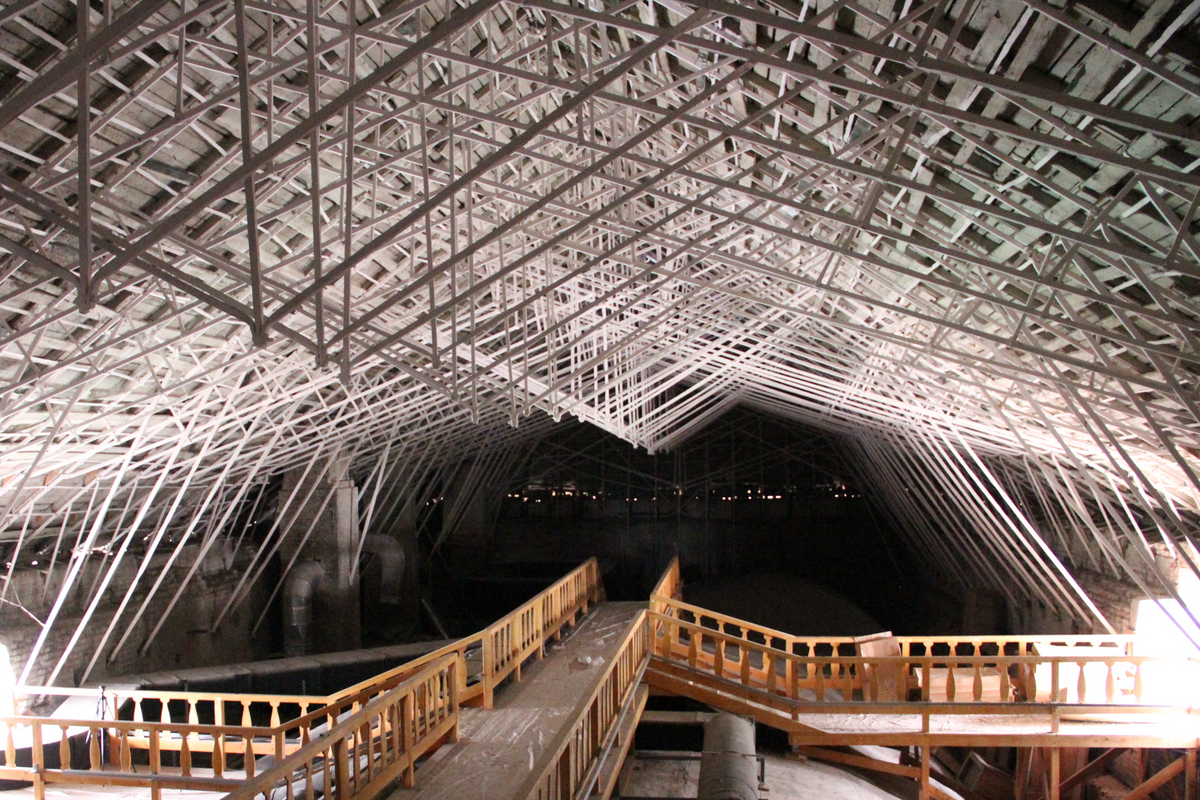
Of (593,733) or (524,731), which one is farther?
(524,731)

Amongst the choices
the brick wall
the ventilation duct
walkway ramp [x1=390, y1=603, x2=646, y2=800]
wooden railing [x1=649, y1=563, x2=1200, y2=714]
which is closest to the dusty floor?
wooden railing [x1=649, y1=563, x2=1200, y2=714]

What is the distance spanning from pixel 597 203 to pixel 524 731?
6.45 meters

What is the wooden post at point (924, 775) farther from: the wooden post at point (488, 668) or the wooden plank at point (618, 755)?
the wooden post at point (488, 668)

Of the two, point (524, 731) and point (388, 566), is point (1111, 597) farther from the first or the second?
point (388, 566)

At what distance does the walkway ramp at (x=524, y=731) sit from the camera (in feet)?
22.3

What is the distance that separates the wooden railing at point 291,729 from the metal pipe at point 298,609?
6.07m

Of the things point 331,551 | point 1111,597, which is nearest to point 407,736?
point 1111,597

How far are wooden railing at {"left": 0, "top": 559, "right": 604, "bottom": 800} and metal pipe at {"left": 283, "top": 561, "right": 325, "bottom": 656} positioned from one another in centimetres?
607

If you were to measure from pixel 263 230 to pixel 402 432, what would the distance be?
10.6 m

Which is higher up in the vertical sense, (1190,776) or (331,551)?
(331,551)

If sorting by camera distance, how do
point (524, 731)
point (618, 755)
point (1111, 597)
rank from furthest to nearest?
point (1111, 597)
point (524, 731)
point (618, 755)

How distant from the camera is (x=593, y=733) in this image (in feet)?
24.7

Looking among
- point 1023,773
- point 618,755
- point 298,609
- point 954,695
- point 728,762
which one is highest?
point 728,762

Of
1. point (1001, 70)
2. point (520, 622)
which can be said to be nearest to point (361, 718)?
point (520, 622)
